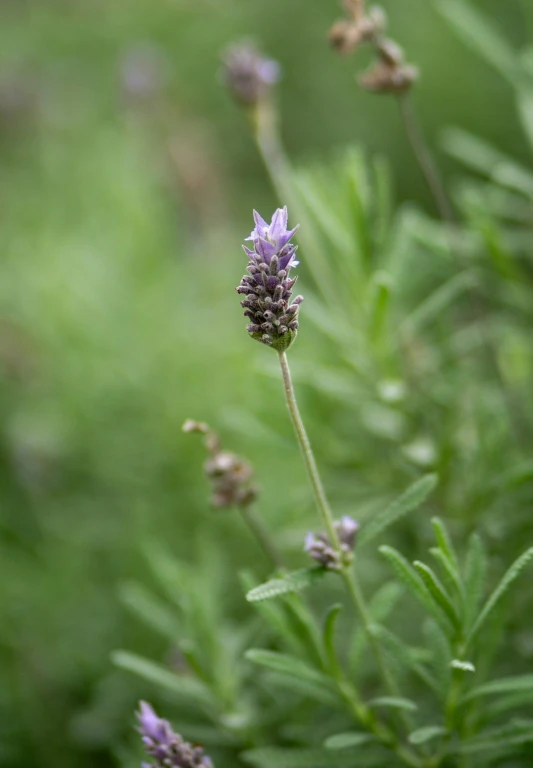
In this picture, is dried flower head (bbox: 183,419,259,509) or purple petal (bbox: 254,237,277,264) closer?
purple petal (bbox: 254,237,277,264)

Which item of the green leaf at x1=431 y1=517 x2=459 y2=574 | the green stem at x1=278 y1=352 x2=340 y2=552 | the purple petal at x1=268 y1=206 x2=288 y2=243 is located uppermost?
the purple petal at x1=268 y1=206 x2=288 y2=243

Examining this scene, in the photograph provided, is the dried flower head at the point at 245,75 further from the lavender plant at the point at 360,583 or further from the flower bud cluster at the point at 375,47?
the flower bud cluster at the point at 375,47

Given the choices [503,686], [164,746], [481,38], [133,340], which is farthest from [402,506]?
[133,340]

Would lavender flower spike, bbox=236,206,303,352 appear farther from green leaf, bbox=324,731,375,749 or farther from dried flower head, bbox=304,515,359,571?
green leaf, bbox=324,731,375,749

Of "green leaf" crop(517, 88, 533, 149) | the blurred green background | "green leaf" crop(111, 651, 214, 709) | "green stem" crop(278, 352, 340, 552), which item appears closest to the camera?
"green stem" crop(278, 352, 340, 552)

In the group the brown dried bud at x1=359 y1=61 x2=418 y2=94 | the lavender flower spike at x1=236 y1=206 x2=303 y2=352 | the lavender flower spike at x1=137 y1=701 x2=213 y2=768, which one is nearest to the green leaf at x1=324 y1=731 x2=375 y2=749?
the lavender flower spike at x1=137 y1=701 x2=213 y2=768

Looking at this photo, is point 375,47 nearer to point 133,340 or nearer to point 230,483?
point 230,483
